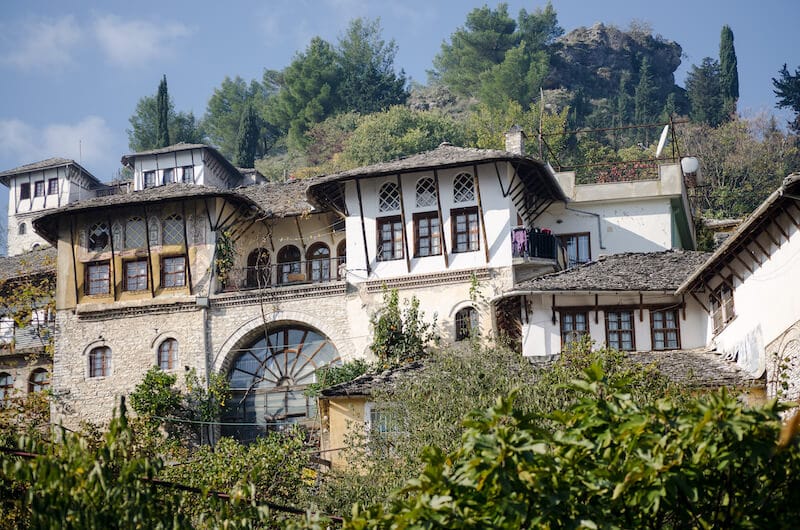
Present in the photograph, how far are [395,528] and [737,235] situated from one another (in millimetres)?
13632

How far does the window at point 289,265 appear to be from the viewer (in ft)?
119

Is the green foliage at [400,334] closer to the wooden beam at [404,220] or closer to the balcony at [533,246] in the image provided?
the wooden beam at [404,220]

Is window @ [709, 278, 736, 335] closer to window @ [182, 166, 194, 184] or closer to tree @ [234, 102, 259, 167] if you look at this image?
window @ [182, 166, 194, 184]

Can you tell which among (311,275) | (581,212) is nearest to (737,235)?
(581,212)

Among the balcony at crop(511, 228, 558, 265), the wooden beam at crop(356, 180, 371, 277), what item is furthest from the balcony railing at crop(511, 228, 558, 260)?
the wooden beam at crop(356, 180, 371, 277)

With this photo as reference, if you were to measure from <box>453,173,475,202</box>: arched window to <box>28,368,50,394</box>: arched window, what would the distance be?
14.3 metres

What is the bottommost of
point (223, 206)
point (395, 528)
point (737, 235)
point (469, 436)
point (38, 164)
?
point (395, 528)

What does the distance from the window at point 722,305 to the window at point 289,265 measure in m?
13.0

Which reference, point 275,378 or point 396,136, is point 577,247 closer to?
point 275,378

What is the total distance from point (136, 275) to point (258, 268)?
11.4 feet

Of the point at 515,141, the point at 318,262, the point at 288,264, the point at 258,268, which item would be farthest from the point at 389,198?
the point at 515,141

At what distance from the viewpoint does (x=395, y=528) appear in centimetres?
1101

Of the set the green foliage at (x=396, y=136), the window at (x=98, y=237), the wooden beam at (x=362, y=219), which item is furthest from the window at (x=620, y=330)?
the green foliage at (x=396, y=136)

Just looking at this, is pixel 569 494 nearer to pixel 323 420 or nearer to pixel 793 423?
pixel 793 423
